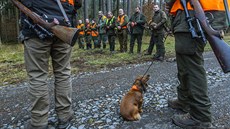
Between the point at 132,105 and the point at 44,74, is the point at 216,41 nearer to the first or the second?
the point at 132,105

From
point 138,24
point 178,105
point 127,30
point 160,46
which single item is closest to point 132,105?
point 178,105

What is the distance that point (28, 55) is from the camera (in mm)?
3141

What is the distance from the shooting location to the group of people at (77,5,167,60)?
10602mm

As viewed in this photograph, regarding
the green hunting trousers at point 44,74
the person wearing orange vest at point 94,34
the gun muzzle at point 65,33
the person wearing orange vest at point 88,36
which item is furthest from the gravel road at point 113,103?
the person wearing orange vest at point 88,36

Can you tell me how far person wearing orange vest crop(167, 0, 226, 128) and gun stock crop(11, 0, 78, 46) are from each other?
1339 millimetres

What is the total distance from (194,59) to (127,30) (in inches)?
425

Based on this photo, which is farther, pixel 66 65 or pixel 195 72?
pixel 66 65

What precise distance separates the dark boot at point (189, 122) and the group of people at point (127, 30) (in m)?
4.02

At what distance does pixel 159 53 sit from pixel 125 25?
3664 millimetres

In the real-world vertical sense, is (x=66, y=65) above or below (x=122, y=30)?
below

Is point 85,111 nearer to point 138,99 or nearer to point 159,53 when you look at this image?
point 138,99

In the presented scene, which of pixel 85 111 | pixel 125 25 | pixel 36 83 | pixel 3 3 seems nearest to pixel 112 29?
pixel 125 25

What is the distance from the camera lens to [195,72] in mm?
3109

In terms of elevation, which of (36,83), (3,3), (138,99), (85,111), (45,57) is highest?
(3,3)
